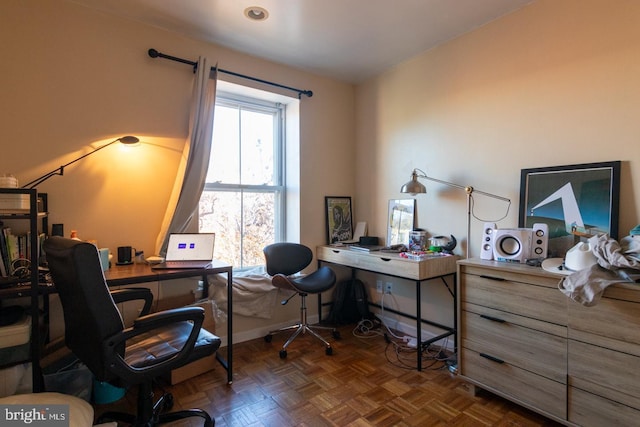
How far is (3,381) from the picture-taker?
1.60 m

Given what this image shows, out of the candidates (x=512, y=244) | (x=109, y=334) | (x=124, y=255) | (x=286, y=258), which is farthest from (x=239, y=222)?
(x=512, y=244)

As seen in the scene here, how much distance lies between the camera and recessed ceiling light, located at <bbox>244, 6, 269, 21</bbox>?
2.29 metres

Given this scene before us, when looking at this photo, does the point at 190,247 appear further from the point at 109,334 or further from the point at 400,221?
the point at 400,221

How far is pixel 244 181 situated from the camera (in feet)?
10.4

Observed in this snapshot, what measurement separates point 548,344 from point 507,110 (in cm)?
161

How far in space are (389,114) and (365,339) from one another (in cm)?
220

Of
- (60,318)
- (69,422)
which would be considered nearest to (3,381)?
(69,422)

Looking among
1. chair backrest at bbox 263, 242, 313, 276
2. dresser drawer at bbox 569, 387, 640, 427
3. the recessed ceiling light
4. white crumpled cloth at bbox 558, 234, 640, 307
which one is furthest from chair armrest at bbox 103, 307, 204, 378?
the recessed ceiling light

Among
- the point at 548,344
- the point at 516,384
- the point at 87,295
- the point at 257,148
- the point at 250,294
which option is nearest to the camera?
the point at 87,295

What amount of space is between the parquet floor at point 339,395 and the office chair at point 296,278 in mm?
261

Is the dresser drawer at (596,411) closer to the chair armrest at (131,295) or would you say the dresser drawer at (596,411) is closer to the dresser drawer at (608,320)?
the dresser drawer at (608,320)

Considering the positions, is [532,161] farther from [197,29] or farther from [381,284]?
[197,29]

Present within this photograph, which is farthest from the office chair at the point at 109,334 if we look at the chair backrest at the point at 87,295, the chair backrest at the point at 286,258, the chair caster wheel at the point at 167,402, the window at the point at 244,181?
the window at the point at 244,181

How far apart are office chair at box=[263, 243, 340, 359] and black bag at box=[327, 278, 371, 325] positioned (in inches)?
10.2
